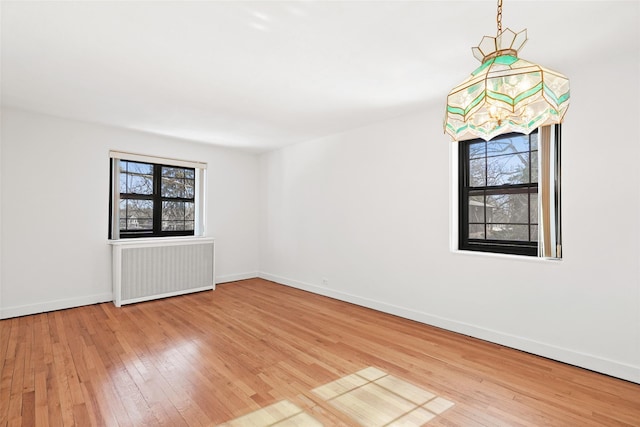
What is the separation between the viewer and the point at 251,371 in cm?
261

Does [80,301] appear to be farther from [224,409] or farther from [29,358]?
[224,409]

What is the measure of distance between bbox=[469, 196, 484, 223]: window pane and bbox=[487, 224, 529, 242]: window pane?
0.47ft

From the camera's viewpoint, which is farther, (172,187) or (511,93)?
(172,187)

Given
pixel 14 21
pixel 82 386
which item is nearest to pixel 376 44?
pixel 14 21

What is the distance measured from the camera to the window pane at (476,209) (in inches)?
140

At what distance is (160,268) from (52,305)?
1.34 m

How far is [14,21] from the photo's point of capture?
2.13 metres

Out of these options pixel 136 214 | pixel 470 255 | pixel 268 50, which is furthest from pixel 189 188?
pixel 470 255

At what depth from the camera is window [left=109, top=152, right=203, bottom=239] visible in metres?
4.75

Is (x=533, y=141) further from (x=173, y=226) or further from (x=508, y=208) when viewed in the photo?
(x=173, y=226)

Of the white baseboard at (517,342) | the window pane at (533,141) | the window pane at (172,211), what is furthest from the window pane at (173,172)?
the window pane at (533,141)

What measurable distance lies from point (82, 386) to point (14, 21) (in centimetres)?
264

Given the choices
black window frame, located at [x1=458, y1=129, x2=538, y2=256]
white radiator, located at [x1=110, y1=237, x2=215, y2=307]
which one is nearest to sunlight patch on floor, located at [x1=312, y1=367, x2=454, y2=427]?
black window frame, located at [x1=458, y1=129, x2=538, y2=256]

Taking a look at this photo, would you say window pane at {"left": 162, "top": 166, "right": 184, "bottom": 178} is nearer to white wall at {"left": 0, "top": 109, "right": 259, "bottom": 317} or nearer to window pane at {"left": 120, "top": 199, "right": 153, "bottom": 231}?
white wall at {"left": 0, "top": 109, "right": 259, "bottom": 317}
